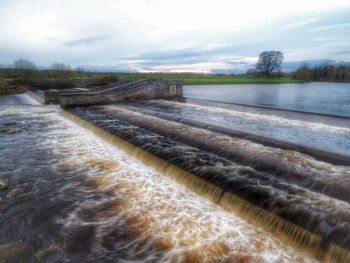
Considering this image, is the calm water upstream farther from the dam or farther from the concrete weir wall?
the dam

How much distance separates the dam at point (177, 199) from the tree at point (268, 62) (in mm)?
79825

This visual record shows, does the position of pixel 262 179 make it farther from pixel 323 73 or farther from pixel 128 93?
pixel 323 73

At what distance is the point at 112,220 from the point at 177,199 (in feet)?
5.37

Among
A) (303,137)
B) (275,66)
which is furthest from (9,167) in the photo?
(275,66)

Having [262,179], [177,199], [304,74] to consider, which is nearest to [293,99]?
[262,179]

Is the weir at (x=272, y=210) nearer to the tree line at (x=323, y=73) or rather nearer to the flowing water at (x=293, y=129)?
the flowing water at (x=293, y=129)

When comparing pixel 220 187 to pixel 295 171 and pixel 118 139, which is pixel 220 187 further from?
pixel 118 139

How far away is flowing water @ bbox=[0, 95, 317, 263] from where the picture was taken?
4.73m

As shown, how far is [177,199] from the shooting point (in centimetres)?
661

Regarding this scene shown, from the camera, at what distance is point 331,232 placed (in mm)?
4516

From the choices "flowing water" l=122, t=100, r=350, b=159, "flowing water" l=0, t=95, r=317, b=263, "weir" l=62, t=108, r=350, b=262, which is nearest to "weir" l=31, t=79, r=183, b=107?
"flowing water" l=122, t=100, r=350, b=159

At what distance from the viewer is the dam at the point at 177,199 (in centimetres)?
475

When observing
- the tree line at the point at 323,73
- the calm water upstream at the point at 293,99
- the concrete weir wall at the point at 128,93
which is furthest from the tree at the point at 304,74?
the concrete weir wall at the point at 128,93

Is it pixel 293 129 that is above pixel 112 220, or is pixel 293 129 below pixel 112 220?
above
